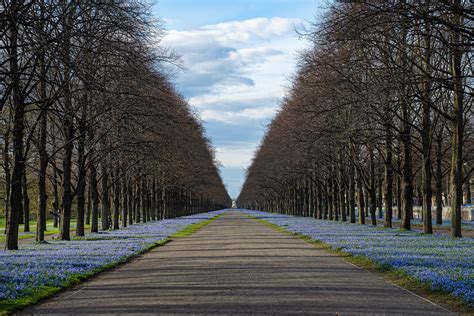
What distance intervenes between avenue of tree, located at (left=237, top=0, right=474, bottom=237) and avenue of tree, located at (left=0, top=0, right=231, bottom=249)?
229 inches

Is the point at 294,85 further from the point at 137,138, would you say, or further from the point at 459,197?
the point at 459,197

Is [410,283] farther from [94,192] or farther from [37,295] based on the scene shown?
[94,192]

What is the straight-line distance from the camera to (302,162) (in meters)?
63.1

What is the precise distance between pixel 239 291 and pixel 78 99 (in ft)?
38.9

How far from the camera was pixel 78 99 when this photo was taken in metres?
22.3

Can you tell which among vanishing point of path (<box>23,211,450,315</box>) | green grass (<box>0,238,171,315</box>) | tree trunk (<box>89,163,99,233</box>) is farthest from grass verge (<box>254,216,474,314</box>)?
tree trunk (<box>89,163,99,233</box>)

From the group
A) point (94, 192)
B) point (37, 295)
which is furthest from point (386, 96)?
point (94, 192)

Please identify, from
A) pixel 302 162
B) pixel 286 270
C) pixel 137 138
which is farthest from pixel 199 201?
pixel 286 270

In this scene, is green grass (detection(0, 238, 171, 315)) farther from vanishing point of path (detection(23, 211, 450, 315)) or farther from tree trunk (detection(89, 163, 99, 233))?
tree trunk (detection(89, 163, 99, 233))

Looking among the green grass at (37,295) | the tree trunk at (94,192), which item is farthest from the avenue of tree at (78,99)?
the green grass at (37,295)

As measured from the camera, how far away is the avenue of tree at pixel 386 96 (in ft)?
58.8

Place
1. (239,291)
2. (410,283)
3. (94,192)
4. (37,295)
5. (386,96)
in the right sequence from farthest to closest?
(94,192)
(386,96)
(410,283)
(239,291)
(37,295)

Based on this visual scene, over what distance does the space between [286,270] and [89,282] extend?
514 centimetres

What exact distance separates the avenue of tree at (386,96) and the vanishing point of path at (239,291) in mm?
6284
